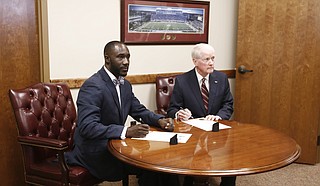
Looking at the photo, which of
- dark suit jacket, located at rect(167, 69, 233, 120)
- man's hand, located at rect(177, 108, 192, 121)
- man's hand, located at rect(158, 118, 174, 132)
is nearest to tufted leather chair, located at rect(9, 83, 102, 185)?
man's hand, located at rect(158, 118, 174, 132)

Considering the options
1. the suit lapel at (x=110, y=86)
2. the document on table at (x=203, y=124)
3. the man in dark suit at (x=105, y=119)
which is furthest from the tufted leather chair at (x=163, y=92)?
the suit lapel at (x=110, y=86)

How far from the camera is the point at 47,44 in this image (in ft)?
9.82

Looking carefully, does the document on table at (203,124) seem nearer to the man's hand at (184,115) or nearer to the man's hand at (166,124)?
the man's hand at (184,115)

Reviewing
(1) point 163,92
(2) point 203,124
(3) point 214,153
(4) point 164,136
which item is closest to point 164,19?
(1) point 163,92

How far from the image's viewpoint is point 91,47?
325 centimetres

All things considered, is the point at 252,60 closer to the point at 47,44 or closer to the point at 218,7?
the point at 218,7

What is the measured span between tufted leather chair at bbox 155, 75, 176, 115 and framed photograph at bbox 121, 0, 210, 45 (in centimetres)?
39

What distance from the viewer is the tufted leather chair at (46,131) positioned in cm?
229

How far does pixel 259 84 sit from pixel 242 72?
0.72 ft

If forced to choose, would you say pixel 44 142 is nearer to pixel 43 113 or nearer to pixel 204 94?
pixel 43 113

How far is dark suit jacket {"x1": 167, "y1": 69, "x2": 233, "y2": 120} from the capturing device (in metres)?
2.92

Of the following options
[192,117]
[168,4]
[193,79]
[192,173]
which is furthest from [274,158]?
[168,4]

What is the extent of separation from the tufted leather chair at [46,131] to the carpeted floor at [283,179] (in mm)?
833

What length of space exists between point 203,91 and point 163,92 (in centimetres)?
63
